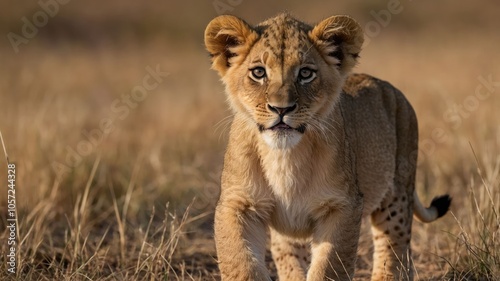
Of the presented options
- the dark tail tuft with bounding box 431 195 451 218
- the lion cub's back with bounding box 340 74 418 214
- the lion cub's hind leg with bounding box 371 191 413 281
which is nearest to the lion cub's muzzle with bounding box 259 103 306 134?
the lion cub's back with bounding box 340 74 418 214

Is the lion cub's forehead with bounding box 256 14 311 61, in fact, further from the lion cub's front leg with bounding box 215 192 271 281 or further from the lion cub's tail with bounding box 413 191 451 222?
the lion cub's tail with bounding box 413 191 451 222

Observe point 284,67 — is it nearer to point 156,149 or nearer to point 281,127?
point 281,127

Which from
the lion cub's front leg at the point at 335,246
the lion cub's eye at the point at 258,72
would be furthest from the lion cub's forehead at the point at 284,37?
the lion cub's front leg at the point at 335,246

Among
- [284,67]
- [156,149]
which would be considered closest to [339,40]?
[284,67]

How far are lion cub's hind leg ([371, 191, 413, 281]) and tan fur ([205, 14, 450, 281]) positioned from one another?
3.21 feet

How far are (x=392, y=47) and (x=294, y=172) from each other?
14.1 metres

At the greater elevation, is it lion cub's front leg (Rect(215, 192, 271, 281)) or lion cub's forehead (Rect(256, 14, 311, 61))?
lion cub's forehead (Rect(256, 14, 311, 61))

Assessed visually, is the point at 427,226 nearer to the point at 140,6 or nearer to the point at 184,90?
the point at 184,90

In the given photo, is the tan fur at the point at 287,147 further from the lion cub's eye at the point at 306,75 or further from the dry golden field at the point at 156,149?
the dry golden field at the point at 156,149

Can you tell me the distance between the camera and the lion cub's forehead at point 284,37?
4.45 meters

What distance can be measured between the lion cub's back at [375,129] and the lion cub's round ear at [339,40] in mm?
538

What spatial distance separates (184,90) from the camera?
13.7 metres

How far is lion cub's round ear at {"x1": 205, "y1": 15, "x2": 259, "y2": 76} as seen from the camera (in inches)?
182

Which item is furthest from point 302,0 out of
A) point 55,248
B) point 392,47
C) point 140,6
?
point 55,248
